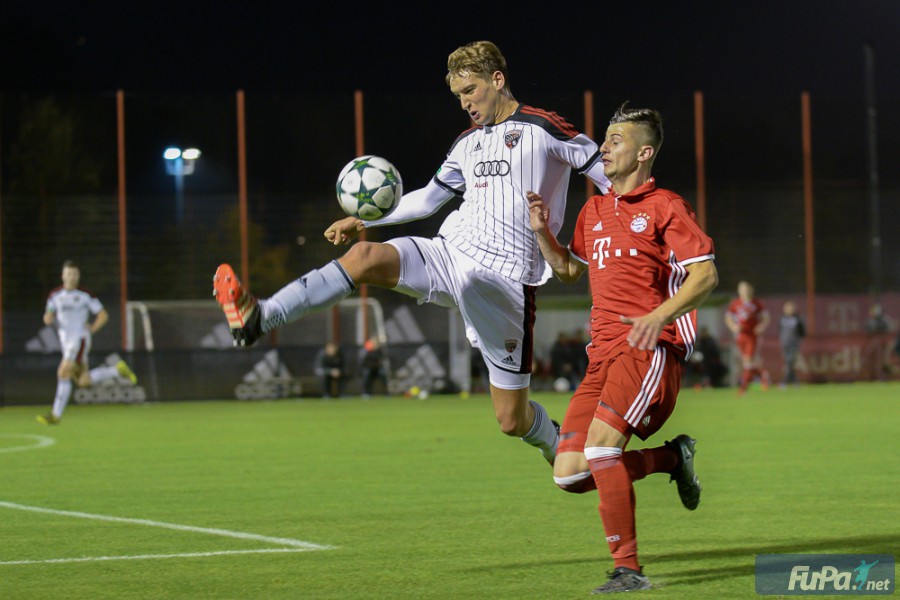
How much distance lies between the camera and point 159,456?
13812 mm

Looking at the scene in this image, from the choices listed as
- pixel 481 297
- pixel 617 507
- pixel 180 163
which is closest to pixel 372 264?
pixel 481 297

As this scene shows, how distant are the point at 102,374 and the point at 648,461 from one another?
21.7 metres

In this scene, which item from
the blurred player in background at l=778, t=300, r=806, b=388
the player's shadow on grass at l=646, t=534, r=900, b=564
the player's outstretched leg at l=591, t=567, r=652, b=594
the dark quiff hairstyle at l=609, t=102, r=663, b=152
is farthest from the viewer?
the blurred player in background at l=778, t=300, r=806, b=388

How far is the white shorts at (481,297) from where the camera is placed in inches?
276

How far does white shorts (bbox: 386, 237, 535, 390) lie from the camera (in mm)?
7002

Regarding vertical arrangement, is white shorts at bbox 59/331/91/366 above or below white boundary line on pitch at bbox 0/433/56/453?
above

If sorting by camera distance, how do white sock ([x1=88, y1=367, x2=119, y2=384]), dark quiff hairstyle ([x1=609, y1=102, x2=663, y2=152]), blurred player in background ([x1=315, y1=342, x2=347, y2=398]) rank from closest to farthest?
dark quiff hairstyle ([x1=609, y1=102, x2=663, y2=152]), white sock ([x1=88, y1=367, x2=119, y2=384]), blurred player in background ([x1=315, y1=342, x2=347, y2=398])

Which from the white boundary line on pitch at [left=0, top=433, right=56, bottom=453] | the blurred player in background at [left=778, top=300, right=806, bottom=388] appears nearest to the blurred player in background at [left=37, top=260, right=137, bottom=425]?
the white boundary line on pitch at [left=0, top=433, right=56, bottom=453]

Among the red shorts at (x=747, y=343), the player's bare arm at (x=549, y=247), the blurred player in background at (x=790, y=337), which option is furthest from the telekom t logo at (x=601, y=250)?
the blurred player in background at (x=790, y=337)

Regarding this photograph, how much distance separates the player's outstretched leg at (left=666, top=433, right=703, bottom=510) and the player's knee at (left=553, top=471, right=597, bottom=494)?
53cm

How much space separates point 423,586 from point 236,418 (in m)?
15.7

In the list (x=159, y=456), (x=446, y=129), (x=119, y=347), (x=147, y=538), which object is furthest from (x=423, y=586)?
(x=446, y=129)

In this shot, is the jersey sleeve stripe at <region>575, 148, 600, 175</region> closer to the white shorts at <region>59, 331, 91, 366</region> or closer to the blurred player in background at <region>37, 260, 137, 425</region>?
the blurred player in background at <region>37, 260, 137, 425</region>

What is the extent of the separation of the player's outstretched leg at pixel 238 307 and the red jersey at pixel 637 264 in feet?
4.99
